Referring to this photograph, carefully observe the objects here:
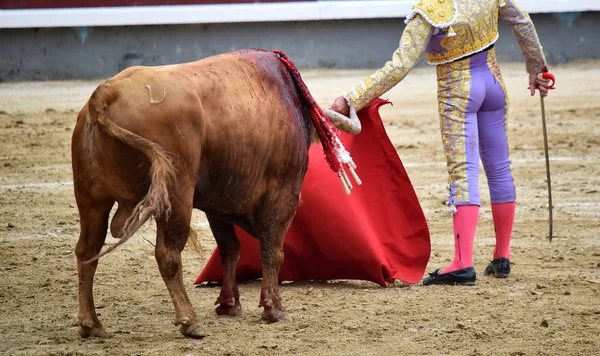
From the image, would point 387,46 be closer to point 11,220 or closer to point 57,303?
point 11,220

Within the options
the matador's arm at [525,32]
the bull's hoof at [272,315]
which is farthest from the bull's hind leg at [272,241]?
the matador's arm at [525,32]

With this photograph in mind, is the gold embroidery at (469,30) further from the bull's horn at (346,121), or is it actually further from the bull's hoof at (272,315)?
the bull's hoof at (272,315)

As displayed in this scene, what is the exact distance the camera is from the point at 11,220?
18.4 feet

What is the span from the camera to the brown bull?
3139 mm

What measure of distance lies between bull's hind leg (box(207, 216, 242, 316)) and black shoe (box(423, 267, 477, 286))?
2.95ft

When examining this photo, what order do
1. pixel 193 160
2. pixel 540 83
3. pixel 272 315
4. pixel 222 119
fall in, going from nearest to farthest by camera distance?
pixel 193 160 < pixel 222 119 < pixel 272 315 < pixel 540 83

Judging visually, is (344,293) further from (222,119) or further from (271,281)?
(222,119)

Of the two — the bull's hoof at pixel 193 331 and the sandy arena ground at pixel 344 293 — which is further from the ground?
the bull's hoof at pixel 193 331

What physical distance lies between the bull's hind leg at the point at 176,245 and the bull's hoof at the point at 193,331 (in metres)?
0.04

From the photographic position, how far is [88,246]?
3334 millimetres

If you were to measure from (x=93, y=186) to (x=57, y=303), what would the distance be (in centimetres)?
99

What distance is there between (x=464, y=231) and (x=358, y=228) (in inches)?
17.1

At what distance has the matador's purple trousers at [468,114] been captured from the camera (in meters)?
4.23

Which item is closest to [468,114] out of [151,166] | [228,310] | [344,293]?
[344,293]
